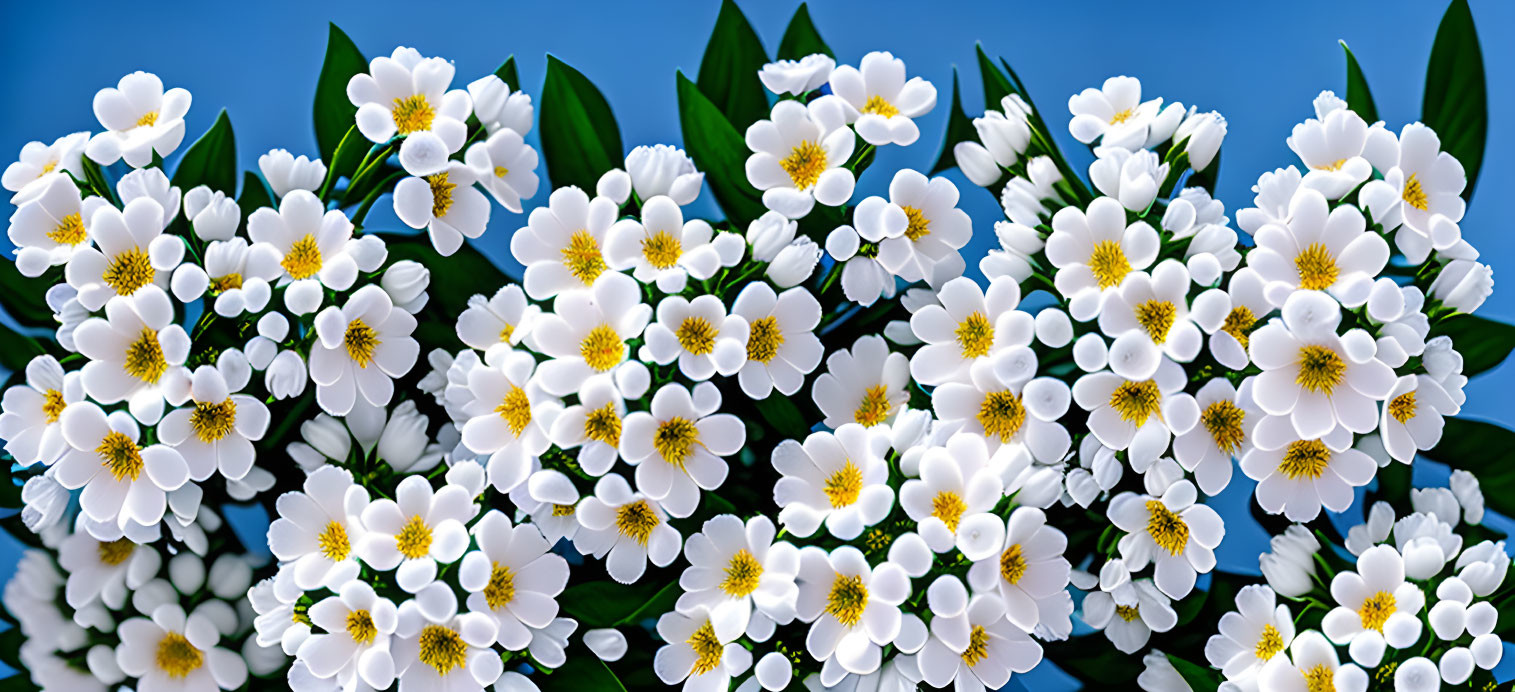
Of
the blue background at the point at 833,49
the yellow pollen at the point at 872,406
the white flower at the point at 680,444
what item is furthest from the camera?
the blue background at the point at 833,49

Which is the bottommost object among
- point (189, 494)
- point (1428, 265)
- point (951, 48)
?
point (189, 494)

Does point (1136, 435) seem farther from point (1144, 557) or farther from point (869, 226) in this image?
point (869, 226)

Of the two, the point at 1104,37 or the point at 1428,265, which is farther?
the point at 1104,37

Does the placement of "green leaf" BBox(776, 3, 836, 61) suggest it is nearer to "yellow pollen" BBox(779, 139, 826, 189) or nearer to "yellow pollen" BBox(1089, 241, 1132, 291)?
"yellow pollen" BBox(779, 139, 826, 189)

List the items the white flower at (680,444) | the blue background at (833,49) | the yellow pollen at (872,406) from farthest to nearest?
the blue background at (833,49), the yellow pollen at (872,406), the white flower at (680,444)

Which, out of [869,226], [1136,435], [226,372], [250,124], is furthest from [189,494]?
[1136,435]

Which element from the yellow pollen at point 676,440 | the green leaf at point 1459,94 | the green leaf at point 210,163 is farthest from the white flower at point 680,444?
the green leaf at point 1459,94

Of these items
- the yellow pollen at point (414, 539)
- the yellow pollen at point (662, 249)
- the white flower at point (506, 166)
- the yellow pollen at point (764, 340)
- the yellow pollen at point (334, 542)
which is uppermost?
the white flower at point (506, 166)

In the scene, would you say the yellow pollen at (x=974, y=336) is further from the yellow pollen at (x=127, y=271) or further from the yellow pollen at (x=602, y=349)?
the yellow pollen at (x=127, y=271)
